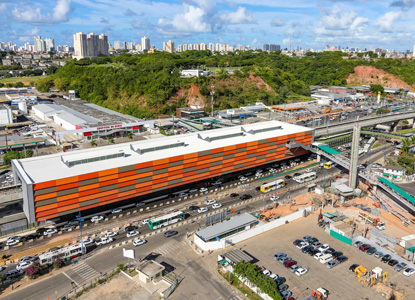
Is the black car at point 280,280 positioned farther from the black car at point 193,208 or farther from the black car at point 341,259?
the black car at point 193,208

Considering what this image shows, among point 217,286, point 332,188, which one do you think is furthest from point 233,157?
point 217,286

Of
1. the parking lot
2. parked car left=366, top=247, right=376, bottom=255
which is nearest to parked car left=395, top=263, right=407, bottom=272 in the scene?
the parking lot

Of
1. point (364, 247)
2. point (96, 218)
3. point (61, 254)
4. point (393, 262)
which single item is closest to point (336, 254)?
point (364, 247)

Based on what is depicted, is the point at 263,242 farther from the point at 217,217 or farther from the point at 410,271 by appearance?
the point at 410,271

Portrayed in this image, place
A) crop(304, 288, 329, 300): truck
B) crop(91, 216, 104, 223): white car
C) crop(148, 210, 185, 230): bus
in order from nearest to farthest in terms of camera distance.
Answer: crop(304, 288, 329, 300): truck < crop(148, 210, 185, 230): bus < crop(91, 216, 104, 223): white car

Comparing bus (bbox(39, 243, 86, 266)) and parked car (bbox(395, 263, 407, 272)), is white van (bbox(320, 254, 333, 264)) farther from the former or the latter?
bus (bbox(39, 243, 86, 266))

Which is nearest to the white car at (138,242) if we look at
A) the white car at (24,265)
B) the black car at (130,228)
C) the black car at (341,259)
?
the black car at (130,228)

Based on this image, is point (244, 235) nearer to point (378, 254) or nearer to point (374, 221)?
point (378, 254)
